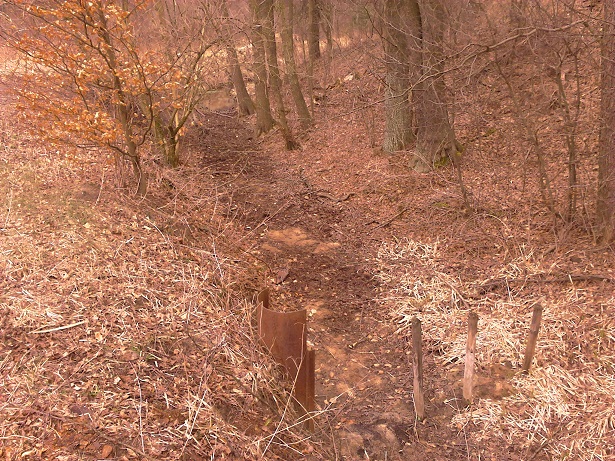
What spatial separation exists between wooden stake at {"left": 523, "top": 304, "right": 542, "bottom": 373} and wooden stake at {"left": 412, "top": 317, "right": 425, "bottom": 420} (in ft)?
3.42

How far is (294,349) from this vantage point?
179 inches

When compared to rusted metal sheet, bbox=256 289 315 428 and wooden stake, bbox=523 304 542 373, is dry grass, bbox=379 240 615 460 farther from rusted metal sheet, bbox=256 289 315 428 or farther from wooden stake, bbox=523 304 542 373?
rusted metal sheet, bbox=256 289 315 428

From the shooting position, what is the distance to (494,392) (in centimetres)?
464

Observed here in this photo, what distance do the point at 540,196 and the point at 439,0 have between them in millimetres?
3939

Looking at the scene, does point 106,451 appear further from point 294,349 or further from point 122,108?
point 122,108

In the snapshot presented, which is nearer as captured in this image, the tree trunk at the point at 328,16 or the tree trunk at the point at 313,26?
the tree trunk at the point at 328,16

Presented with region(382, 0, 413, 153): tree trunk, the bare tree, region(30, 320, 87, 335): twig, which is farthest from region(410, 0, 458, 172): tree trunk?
region(30, 320, 87, 335): twig

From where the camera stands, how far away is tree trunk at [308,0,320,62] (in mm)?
17203

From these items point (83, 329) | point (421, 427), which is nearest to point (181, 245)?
point (83, 329)

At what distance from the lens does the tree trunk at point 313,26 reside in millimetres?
17203

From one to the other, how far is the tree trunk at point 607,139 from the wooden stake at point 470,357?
286 cm

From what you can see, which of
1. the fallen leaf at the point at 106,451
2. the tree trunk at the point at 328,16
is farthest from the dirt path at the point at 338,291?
the tree trunk at the point at 328,16

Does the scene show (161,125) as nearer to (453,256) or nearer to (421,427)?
(453,256)

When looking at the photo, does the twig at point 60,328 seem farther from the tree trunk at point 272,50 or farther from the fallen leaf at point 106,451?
the tree trunk at point 272,50
